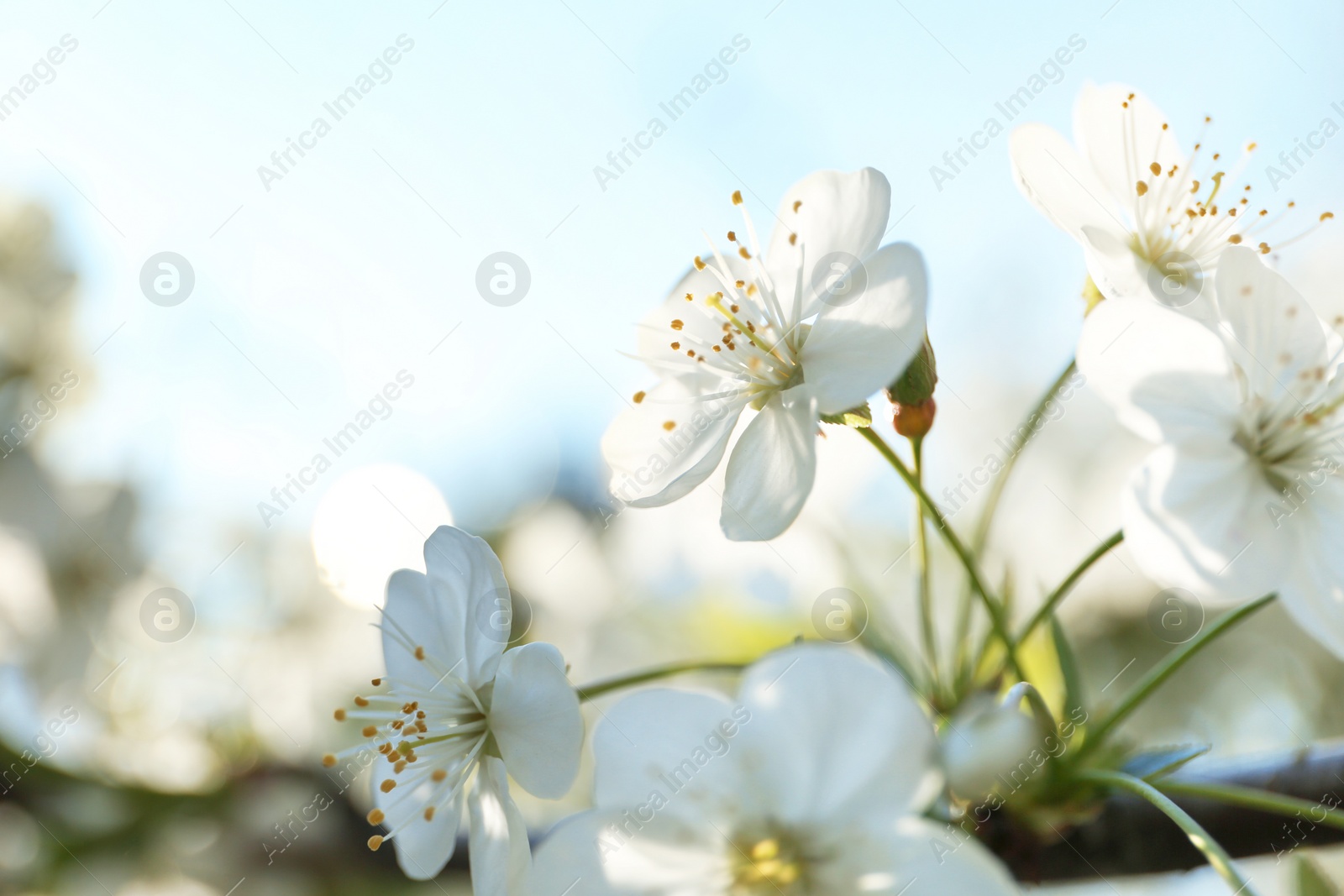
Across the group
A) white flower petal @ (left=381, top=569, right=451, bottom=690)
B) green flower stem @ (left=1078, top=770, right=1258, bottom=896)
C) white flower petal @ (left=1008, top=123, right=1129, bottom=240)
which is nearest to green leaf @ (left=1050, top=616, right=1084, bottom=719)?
green flower stem @ (left=1078, top=770, right=1258, bottom=896)

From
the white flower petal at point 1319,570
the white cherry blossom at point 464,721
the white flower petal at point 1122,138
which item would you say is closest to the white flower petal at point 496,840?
the white cherry blossom at point 464,721

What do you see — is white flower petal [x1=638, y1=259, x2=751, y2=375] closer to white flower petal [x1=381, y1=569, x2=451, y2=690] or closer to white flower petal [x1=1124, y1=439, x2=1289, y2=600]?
white flower petal [x1=381, y1=569, x2=451, y2=690]

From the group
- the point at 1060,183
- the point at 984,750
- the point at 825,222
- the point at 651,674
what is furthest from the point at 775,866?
the point at 1060,183

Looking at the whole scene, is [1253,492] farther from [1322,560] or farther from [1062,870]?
[1062,870]

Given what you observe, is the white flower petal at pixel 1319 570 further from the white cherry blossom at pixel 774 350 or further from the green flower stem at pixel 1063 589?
the white cherry blossom at pixel 774 350

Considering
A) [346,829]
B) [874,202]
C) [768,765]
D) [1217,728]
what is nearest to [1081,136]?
[874,202]
